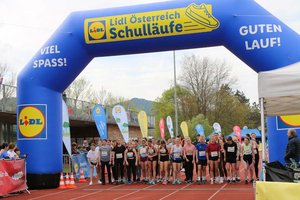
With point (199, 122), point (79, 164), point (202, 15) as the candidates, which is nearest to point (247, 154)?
point (202, 15)

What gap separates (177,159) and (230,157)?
72.8 inches

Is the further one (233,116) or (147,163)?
(233,116)

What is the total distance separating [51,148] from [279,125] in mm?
7043

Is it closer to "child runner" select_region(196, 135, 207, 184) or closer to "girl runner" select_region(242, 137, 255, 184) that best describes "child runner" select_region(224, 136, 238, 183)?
"girl runner" select_region(242, 137, 255, 184)

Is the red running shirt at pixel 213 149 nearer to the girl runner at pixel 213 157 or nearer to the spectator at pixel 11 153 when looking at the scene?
the girl runner at pixel 213 157

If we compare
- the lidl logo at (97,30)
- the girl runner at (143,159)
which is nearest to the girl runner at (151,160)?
the girl runner at (143,159)

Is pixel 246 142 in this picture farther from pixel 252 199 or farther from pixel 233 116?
pixel 233 116

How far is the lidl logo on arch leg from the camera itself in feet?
44.7

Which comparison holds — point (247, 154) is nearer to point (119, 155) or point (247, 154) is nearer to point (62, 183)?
point (119, 155)

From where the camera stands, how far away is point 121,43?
12875 millimetres

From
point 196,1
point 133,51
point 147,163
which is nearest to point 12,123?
point 147,163

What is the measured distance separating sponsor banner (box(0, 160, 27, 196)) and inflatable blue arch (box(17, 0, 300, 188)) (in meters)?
0.38

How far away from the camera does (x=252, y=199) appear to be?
1066cm

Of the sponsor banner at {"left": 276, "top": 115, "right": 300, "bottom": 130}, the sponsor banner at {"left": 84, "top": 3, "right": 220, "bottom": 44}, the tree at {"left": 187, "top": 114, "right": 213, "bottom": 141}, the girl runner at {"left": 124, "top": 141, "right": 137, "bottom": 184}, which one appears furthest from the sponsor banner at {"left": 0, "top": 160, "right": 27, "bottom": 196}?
the tree at {"left": 187, "top": 114, "right": 213, "bottom": 141}
